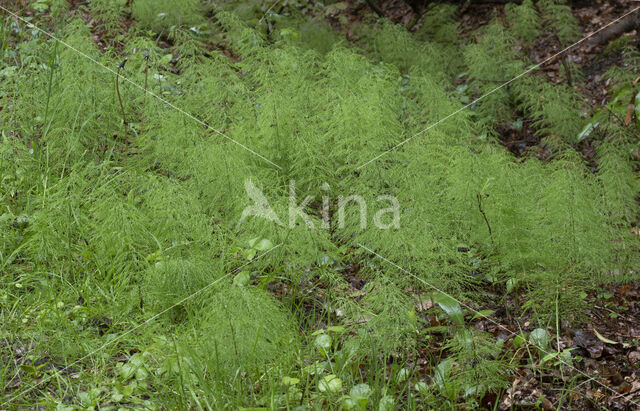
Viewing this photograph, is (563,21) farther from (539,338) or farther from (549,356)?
(549,356)

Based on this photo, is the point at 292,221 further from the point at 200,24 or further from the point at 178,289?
the point at 200,24

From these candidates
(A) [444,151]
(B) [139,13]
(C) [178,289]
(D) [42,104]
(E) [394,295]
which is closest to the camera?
(E) [394,295]

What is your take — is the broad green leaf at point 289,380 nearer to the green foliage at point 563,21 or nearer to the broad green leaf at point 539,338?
the broad green leaf at point 539,338

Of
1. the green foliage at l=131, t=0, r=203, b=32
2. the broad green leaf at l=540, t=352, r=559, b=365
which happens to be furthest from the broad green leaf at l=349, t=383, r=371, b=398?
the green foliage at l=131, t=0, r=203, b=32

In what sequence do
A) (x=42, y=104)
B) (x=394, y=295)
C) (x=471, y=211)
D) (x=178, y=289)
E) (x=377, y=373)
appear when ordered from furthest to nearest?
(x=42, y=104) < (x=471, y=211) < (x=178, y=289) < (x=394, y=295) < (x=377, y=373)

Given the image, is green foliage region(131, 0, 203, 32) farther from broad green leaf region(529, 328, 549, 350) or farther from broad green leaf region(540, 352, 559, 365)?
broad green leaf region(540, 352, 559, 365)

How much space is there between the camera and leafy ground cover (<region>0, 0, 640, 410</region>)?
98.5 inches

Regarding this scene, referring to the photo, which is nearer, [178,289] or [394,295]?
[394,295]

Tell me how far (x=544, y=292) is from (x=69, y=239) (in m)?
2.38

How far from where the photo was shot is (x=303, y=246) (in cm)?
290

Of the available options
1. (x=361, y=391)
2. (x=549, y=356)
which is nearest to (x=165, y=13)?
(x=361, y=391)

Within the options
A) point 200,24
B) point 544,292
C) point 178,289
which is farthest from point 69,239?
point 200,24

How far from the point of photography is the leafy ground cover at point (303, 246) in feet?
8.21

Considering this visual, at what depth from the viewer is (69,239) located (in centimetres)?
316
